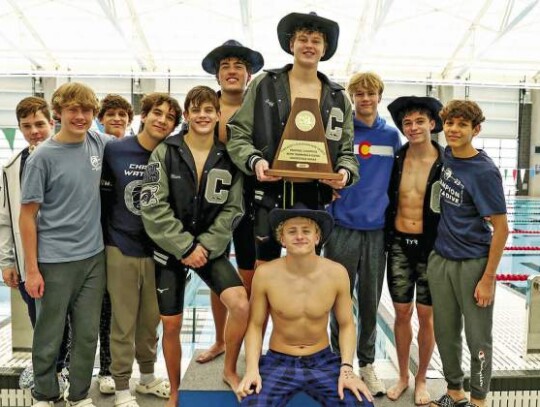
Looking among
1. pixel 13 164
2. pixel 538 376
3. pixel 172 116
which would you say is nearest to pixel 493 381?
pixel 538 376

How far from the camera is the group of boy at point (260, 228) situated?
7.84 feet

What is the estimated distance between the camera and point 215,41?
1542 cm

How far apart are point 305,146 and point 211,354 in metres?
1.41

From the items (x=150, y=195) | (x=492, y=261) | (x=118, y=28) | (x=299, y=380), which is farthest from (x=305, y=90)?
(x=118, y=28)

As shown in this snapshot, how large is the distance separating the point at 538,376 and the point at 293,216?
2237mm

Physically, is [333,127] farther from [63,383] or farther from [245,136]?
[63,383]

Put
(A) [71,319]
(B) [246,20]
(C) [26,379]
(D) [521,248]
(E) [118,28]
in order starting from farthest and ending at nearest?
(B) [246,20]
(E) [118,28]
(D) [521,248]
(C) [26,379]
(A) [71,319]

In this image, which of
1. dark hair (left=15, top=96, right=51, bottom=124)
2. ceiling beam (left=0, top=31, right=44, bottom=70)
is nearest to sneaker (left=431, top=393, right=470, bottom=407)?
dark hair (left=15, top=96, right=51, bottom=124)

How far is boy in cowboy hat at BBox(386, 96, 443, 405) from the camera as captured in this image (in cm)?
277

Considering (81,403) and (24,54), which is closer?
(81,403)

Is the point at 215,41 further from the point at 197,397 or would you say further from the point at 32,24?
the point at 197,397

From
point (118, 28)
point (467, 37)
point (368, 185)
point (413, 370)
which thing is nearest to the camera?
point (368, 185)

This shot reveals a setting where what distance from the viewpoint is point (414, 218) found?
2.80m

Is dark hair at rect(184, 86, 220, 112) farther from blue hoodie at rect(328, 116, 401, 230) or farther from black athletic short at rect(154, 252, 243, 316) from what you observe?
blue hoodie at rect(328, 116, 401, 230)
